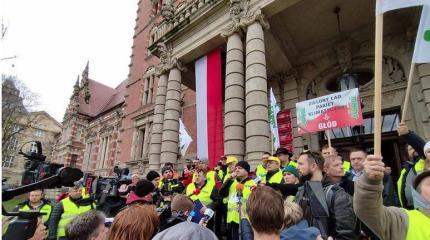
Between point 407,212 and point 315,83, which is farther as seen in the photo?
point 315,83

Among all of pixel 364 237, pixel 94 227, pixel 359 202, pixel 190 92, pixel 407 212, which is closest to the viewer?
pixel 359 202

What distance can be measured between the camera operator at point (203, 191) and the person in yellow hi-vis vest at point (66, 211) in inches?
79.4

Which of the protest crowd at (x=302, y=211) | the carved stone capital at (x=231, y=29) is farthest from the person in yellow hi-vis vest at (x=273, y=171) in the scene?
the carved stone capital at (x=231, y=29)

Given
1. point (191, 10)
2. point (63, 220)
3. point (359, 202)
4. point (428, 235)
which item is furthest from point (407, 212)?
point (191, 10)

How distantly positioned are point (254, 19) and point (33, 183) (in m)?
8.06

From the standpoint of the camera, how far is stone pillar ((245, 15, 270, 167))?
7221 millimetres

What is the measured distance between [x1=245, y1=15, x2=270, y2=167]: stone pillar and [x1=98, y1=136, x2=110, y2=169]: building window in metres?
20.1

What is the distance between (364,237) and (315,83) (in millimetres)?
8993

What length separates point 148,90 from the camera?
19688 mm

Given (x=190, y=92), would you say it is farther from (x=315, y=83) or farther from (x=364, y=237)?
(x=364, y=237)

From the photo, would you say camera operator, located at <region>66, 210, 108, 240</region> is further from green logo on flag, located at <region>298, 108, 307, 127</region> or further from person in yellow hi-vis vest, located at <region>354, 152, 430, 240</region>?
green logo on flag, located at <region>298, 108, 307, 127</region>

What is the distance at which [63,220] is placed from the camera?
4.58 metres

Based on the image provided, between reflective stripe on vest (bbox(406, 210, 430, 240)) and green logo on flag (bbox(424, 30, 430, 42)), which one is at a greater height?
green logo on flag (bbox(424, 30, 430, 42))

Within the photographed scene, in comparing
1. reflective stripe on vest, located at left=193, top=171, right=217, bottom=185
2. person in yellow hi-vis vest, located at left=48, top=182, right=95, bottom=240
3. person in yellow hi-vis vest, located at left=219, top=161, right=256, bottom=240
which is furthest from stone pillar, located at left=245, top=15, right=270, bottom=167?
person in yellow hi-vis vest, located at left=48, top=182, right=95, bottom=240
